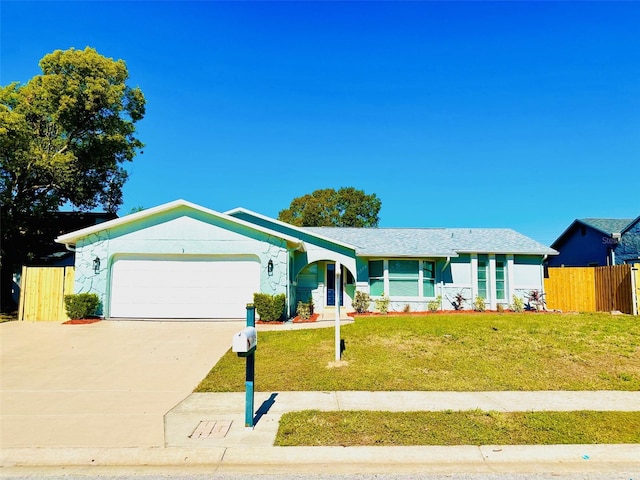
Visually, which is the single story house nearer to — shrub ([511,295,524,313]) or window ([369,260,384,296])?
window ([369,260,384,296])

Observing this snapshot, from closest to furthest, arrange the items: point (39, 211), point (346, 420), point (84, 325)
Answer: point (346, 420) < point (84, 325) < point (39, 211)

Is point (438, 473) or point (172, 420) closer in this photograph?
point (438, 473)

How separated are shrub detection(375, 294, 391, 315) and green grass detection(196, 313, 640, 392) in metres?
4.37

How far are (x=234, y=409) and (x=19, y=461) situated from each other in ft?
8.59

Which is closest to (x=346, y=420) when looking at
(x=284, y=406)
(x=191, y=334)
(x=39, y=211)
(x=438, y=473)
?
(x=284, y=406)

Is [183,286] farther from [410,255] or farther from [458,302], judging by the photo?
[458,302]

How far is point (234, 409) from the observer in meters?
6.11

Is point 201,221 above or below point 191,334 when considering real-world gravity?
above

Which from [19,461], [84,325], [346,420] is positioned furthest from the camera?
[84,325]

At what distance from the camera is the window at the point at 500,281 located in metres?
19.3

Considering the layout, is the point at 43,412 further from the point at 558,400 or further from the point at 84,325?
the point at 84,325

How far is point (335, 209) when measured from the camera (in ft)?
160

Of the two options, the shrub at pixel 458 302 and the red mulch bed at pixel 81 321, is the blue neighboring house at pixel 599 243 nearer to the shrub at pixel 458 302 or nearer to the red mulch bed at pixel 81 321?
the shrub at pixel 458 302

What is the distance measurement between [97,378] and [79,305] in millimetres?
7868
